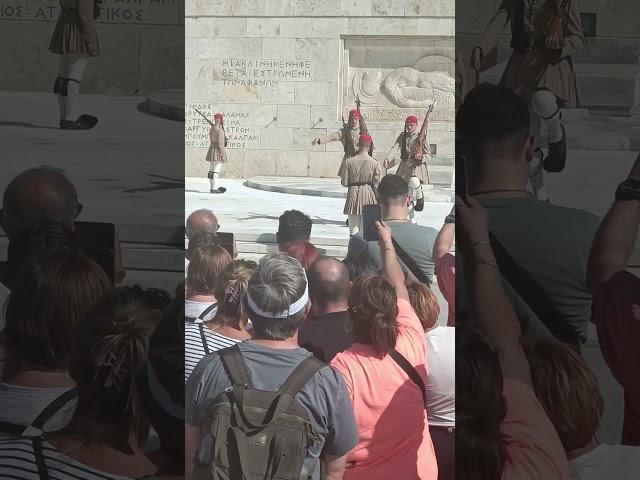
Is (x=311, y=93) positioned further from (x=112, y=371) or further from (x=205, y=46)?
(x=112, y=371)

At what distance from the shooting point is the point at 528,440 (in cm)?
808

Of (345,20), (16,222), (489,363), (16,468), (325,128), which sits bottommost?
(16,468)

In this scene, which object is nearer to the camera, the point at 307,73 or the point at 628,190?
the point at 628,190

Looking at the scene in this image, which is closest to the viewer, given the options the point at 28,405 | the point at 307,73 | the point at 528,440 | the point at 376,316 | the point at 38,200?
the point at 528,440

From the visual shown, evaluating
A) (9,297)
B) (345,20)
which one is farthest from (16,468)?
(345,20)

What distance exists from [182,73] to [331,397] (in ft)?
7.24

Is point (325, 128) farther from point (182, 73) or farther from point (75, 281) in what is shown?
point (75, 281)

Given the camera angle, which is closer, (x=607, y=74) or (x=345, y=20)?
(x=607, y=74)

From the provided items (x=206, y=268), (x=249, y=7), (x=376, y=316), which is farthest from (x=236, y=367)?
(x=249, y=7)

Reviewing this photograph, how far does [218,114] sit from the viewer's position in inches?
342

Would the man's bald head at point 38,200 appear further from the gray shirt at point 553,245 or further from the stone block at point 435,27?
the gray shirt at point 553,245

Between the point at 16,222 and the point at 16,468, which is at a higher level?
the point at 16,222

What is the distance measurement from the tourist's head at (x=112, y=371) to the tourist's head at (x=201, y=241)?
1.62 feet

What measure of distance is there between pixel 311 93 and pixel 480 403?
87.1 inches
